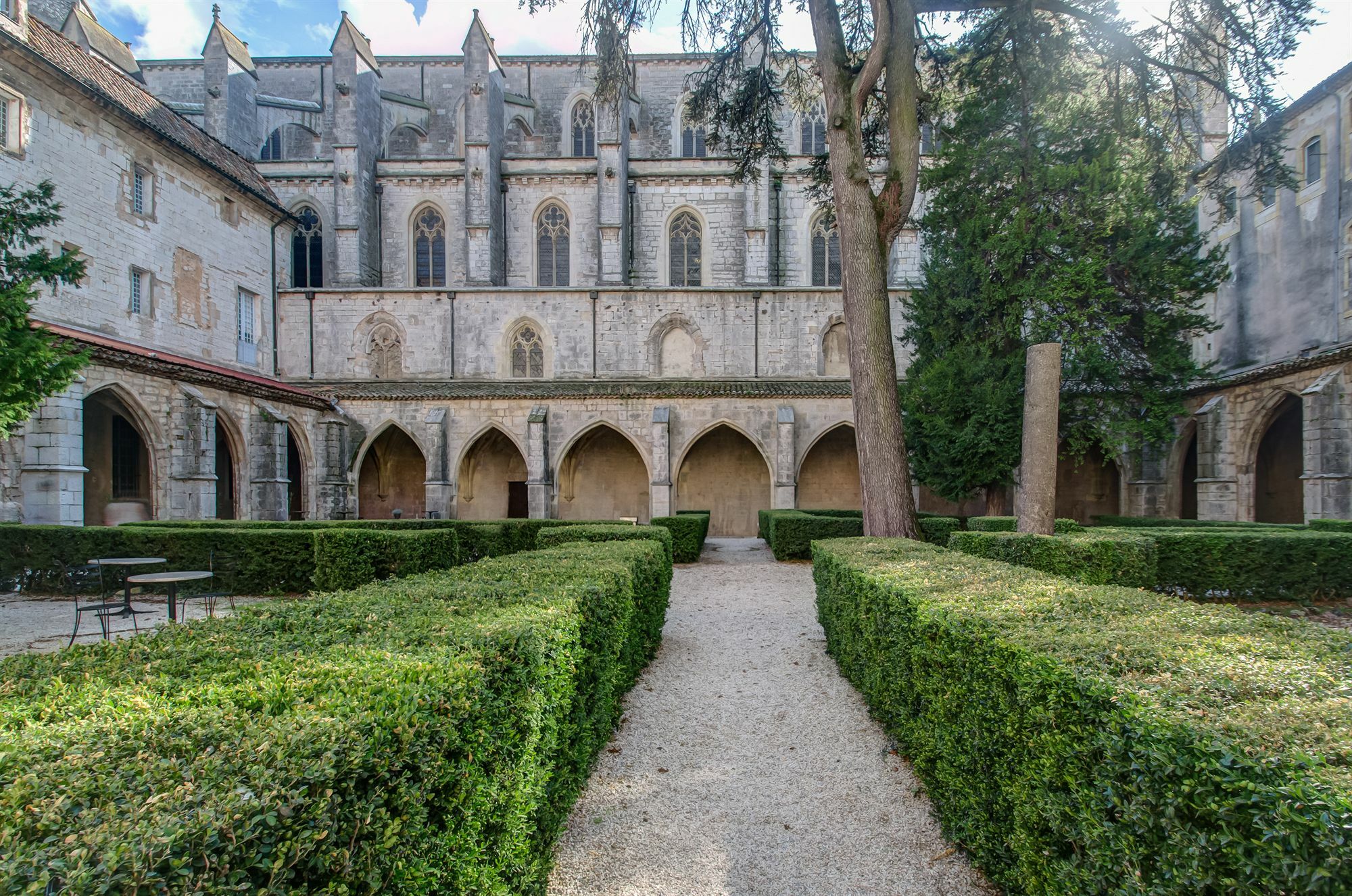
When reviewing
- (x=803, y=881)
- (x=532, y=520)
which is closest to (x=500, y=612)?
(x=803, y=881)

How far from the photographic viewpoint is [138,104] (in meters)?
16.6

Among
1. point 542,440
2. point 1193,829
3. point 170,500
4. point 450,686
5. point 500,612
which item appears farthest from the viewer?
point 542,440

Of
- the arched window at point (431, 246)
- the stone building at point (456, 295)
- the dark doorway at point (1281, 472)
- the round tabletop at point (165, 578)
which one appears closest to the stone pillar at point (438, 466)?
the stone building at point (456, 295)

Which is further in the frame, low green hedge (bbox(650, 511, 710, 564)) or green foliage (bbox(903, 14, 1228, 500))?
green foliage (bbox(903, 14, 1228, 500))

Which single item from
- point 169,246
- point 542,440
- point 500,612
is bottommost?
point 500,612

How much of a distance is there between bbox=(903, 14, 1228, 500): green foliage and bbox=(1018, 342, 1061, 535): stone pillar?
5.81m

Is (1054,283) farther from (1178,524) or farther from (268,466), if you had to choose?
(268,466)

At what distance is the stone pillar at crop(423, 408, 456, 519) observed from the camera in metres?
18.9

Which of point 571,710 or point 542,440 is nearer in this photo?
point 571,710

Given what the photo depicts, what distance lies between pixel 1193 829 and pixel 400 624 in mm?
2498

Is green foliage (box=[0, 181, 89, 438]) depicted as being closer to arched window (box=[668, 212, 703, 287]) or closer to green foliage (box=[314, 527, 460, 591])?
green foliage (box=[314, 527, 460, 591])

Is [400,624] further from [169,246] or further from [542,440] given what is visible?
[169,246]

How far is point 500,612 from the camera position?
9.67 feet

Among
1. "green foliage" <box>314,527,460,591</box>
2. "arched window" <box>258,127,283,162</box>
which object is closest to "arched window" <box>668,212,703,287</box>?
"arched window" <box>258,127,283,162</box>
